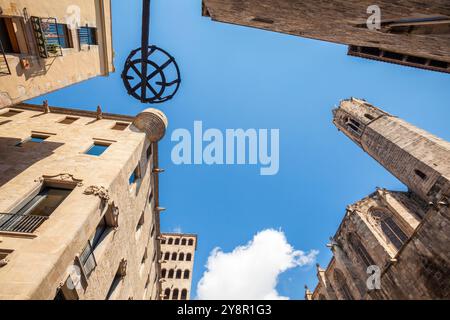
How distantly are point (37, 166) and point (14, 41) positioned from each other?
587cm

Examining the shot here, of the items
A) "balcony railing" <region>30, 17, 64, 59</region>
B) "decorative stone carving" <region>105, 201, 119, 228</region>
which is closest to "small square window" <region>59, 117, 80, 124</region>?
"balcony railing" <region>30, 17, 64, 59</region>

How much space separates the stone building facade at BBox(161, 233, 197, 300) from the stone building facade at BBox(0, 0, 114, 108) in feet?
107

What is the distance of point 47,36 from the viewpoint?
9211mm

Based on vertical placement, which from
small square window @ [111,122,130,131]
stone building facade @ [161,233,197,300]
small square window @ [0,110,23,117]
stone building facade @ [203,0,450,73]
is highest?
stone building facade @ [203,0,450,73]

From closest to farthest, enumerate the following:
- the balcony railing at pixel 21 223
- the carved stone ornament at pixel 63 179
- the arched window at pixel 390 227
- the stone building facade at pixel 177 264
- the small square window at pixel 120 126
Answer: the balcony railing at pixel 21 223, the carved stone ornament at pixel 63 179, the small square window at pixel 120 126, the arched window at pixel 390 227, the stone building facade at pixel 177 264

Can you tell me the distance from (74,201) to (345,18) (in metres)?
14.0

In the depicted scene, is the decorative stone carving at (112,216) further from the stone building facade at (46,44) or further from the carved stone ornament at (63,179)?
the stone building facade at (46,44)

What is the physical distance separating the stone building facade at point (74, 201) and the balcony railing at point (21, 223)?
3 centimetres

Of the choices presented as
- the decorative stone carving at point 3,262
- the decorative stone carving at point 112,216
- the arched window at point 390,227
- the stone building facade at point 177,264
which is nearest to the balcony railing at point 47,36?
the decorative stone carving at point 112,216

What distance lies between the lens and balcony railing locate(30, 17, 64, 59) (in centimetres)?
850

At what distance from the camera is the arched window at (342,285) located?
23194 millimetres

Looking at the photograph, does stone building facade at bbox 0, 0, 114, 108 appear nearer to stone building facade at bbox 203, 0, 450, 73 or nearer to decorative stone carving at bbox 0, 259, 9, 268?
decorative stone carving at bbox 0, 259, 9, 268

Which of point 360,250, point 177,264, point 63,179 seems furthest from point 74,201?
point 177,264

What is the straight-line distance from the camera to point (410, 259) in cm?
910
